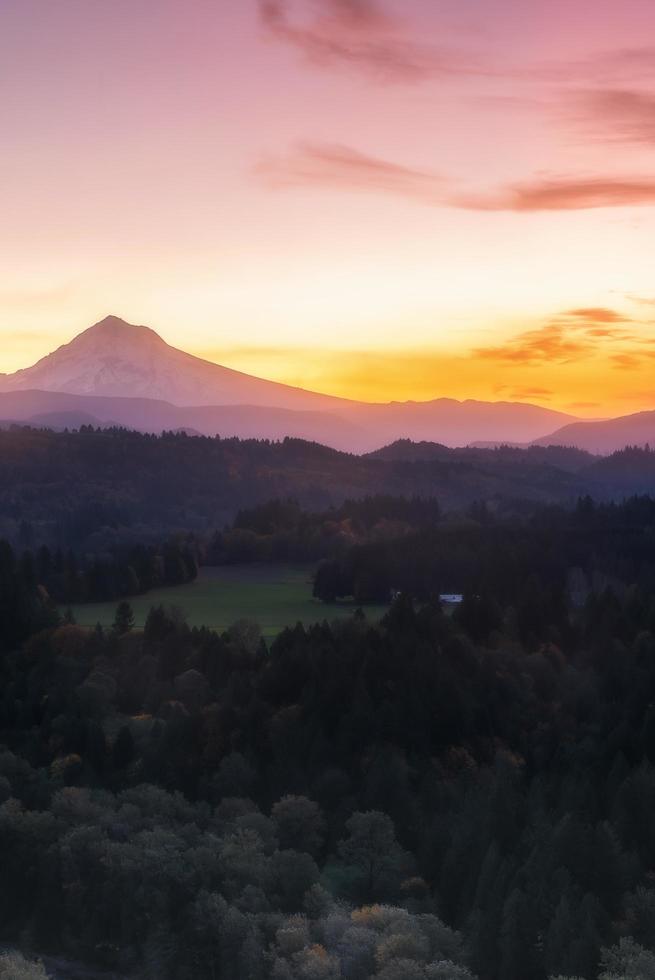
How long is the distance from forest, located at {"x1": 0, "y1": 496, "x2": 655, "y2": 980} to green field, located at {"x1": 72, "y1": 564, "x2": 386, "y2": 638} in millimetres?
12770

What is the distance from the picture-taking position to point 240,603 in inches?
5049

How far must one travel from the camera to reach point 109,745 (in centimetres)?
7119

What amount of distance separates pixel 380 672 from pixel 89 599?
59.5m

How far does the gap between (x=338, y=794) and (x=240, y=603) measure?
215 ft

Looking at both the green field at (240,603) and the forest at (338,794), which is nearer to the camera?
the forest at (338,794)

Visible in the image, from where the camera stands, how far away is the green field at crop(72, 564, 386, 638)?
383 ft

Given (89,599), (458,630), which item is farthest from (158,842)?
(89,599)

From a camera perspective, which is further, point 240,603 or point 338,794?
point 240,603

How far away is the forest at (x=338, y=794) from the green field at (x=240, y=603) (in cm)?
1277

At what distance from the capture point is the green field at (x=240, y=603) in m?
117

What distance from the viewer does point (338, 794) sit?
63.8 m

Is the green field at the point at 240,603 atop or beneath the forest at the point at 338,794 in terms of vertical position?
atop

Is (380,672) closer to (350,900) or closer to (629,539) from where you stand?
(350,900)

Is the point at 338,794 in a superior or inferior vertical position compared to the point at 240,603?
inferior
